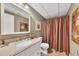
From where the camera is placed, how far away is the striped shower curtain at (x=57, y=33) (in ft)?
4.86

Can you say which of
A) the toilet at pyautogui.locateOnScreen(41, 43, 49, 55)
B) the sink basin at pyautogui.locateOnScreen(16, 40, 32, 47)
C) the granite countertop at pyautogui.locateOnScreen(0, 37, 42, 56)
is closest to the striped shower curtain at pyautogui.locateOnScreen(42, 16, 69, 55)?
the toilet at pyautogui.locateOnScreen(41, 43, 49, 55)

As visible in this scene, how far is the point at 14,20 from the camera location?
4.67 ft

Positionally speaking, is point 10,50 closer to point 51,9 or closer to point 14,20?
point 14,20

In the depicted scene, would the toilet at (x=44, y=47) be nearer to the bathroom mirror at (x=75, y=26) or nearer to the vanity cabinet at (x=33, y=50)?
the vanity cabinet at (x=33, y=50)

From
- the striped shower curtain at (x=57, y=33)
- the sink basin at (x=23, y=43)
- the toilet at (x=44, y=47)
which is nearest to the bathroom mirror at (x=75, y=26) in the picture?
the striped shower curtain at (x=57, y=33)

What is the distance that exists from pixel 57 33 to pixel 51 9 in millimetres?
295

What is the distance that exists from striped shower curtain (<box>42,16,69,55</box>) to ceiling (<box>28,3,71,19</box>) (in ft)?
0.20

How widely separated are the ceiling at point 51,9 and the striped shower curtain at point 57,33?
0.06m

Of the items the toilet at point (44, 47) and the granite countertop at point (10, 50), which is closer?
the granite countertop at point (10, 50)

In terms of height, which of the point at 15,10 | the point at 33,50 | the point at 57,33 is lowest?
the point at 33,50

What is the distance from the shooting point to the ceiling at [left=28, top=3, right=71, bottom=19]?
1474 mm

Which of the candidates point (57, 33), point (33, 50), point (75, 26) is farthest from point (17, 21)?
point (75, 26)

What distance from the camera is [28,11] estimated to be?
1479 millimetres

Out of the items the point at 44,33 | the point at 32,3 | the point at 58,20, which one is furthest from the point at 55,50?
the point at 32,3
